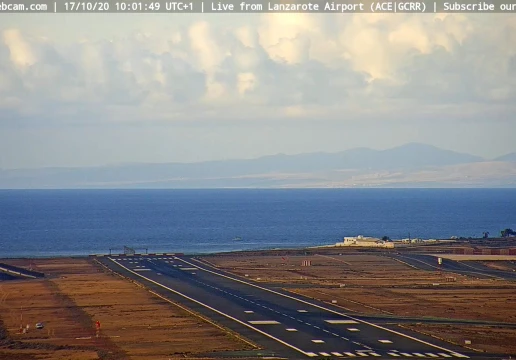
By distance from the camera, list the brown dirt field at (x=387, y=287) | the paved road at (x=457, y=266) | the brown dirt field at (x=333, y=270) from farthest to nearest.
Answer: the paved road at (x=457, y=266), the brown dirt field at (x=333, y=270), the brown dirt field at (x=387, y=287)

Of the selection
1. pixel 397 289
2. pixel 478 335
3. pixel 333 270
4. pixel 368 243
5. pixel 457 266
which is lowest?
pixel 478 335

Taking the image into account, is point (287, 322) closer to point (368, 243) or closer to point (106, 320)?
point (106, 320)

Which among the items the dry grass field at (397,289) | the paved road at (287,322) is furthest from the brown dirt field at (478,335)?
the paved road at (287,322)

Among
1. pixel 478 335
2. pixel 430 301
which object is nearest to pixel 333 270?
pixel 430 301

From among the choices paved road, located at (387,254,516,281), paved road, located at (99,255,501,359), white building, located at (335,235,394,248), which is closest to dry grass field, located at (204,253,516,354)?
paved road, located at (387,254,516,281)

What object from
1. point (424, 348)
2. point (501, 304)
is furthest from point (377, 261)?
point (424, 348)

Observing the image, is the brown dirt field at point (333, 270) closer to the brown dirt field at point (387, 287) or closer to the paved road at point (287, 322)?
the brown dirt field at point (387, 287)

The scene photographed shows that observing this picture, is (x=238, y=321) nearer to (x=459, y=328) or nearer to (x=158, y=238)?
(x=459, y=328)
